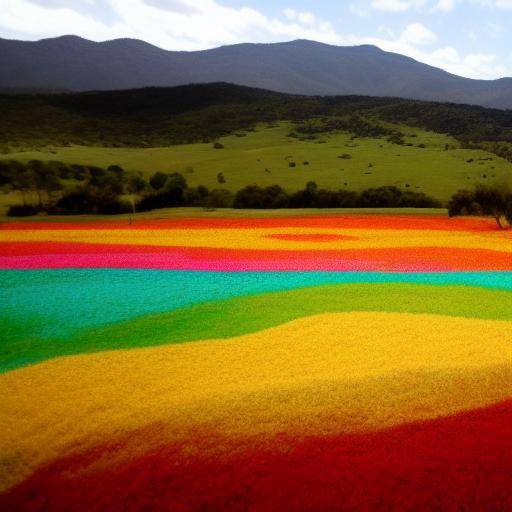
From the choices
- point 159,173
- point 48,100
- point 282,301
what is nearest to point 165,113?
point 48,100

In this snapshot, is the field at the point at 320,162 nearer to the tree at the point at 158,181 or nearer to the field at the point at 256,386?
the tree at the point at 158,181

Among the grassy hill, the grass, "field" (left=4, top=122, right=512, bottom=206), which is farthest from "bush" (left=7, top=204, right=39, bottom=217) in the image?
"field" (left=4, top=122, right=512, bottom=206)

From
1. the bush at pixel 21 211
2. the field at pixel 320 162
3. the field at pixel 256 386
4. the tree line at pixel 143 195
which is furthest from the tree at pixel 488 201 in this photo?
the bush at pixel 21 211

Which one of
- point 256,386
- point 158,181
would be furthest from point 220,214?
point 256,386

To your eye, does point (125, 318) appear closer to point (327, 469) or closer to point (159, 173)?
point (327, 469)

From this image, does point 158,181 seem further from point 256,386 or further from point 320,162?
point 256,386

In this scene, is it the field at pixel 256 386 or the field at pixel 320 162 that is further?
the field at pixel 320 162
